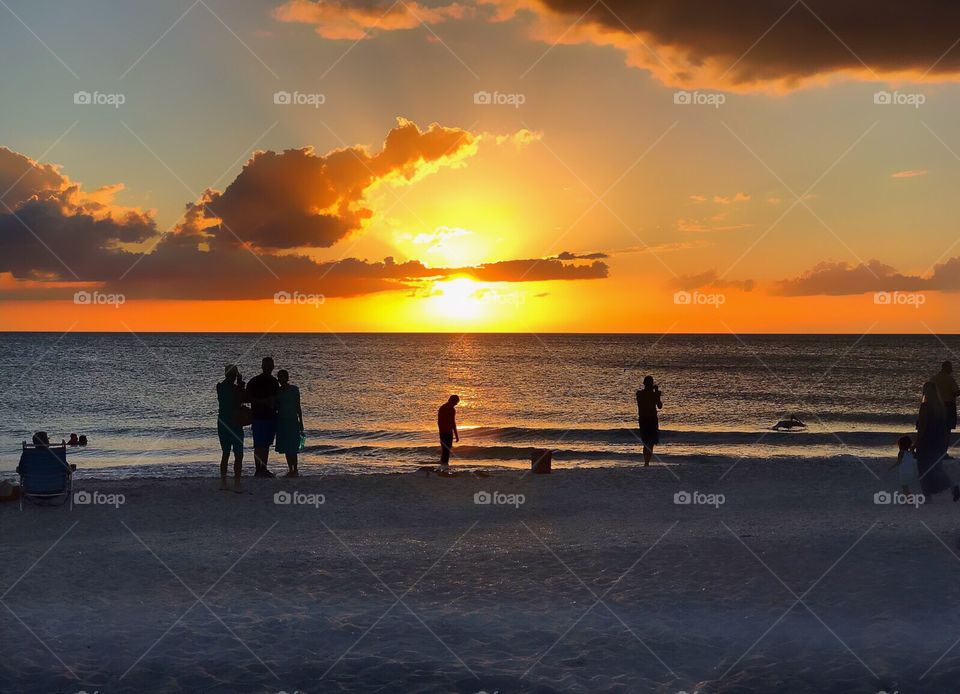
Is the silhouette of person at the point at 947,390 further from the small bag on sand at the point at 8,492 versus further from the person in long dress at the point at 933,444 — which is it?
the small bag on sand at the point at 8,492

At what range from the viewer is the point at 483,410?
4819 centimetres

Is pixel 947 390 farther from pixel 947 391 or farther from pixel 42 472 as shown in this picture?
pixel 42 472

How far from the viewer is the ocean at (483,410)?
27.9 m

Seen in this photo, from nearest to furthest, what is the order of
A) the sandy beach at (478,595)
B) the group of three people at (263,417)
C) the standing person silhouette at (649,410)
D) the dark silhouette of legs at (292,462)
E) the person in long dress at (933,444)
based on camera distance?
the sandy beach at (478,595) → the person in long dress at (933,444) → the group of three people at (263,417) → the dark silhouette of legs at (292,462) → the standing person silhouette at (649,410)

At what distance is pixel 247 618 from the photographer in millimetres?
8352

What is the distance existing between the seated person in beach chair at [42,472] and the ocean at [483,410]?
26.8 feet

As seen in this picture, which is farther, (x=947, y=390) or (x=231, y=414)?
(x=231, y=414)

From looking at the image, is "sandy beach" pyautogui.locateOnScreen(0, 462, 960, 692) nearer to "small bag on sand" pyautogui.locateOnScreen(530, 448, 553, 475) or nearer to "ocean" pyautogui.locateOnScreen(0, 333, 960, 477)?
"small bag on sand" pyautogui.locateOnScreen(530, 448, 553, 475)

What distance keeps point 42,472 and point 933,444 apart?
15.8 metres

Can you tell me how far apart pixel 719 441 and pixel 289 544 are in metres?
24.9

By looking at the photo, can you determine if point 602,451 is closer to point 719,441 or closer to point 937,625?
point 719,441

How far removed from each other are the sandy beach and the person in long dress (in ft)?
1.25

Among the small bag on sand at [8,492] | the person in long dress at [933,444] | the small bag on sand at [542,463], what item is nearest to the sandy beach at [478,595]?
the person in long dress at [933,444]

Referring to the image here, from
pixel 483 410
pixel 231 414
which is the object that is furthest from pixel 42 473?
pixel 483 410
